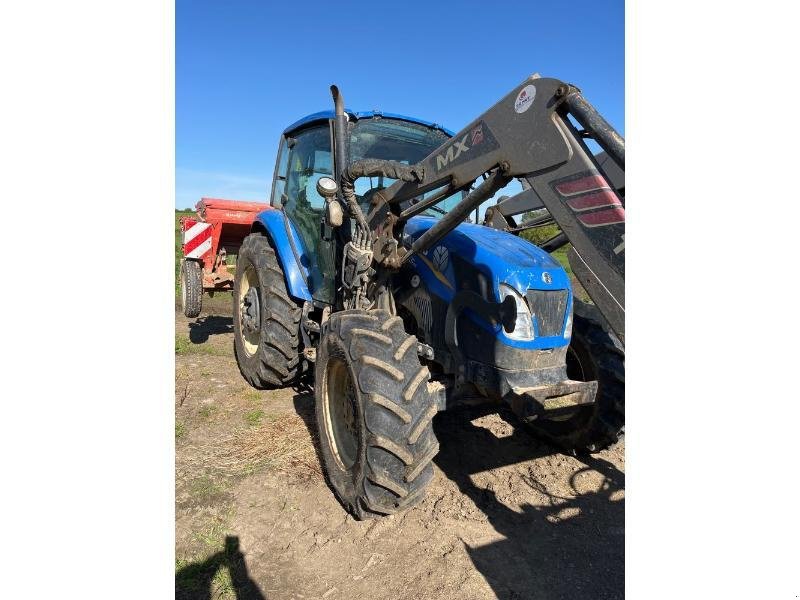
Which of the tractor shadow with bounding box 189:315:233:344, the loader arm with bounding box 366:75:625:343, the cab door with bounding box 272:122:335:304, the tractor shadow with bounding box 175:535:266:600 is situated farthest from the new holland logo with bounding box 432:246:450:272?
the tractor shadow with bounding box 189:315:233:344

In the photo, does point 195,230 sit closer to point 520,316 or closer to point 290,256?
point 290,256

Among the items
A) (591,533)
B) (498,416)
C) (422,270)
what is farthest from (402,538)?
(498,416)

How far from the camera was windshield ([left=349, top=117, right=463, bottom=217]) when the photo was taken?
142 inches

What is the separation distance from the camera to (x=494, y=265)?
8.89ft

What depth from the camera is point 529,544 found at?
2590 millimetres

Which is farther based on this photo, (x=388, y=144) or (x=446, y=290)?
(x=388, y=144)

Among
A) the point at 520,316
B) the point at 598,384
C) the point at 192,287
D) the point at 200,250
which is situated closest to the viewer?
the point at 520,316

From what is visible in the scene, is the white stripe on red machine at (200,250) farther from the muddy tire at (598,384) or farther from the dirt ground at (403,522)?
the muddy tire at (598,384)

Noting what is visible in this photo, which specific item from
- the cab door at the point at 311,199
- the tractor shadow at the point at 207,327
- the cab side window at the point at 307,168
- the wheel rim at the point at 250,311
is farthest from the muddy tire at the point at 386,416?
the tractor shadow at the point at 207,327

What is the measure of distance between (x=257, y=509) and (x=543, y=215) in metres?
2.90

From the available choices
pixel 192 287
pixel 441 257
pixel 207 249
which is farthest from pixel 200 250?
pixel 441 257

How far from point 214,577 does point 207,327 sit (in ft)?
17.7

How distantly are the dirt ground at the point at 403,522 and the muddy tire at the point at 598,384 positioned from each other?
186mm

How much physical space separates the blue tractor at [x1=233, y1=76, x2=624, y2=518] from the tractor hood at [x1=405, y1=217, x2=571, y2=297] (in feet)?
0.04
